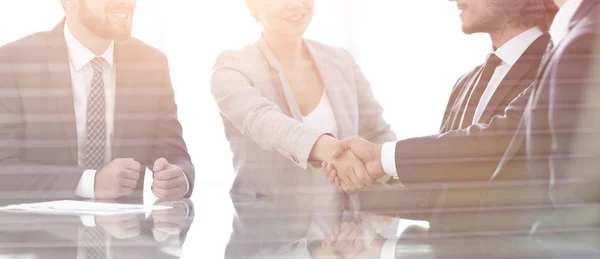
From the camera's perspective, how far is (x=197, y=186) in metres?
2.05

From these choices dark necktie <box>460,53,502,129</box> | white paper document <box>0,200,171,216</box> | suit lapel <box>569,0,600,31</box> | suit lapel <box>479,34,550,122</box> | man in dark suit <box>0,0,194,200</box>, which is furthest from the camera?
man in dark suit <box>0,0,194,200</box>

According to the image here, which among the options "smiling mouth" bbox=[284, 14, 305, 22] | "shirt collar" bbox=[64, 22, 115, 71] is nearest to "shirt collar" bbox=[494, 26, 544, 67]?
"smiling mouth" bbox=[284, 14, 305, 22]

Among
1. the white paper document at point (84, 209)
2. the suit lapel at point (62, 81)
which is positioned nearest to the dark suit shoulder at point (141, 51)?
the suit lapel at point (62, 81)

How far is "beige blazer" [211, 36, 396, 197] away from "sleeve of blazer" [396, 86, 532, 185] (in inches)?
5.1

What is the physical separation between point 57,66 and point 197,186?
50 cm

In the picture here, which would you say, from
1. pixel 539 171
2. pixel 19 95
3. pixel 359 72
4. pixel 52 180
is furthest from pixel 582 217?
pixel 19 95

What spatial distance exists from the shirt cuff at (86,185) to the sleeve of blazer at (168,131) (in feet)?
0.65

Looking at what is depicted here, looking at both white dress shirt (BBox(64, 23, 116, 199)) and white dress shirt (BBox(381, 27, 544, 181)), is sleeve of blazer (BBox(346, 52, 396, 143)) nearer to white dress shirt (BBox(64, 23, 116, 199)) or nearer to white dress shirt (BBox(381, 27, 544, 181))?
white dress shirt (BBox(381, 27, 544, 181))

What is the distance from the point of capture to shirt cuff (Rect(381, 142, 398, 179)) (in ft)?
6.37

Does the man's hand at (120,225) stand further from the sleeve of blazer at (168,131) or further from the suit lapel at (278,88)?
the suit lapel at (278,88)

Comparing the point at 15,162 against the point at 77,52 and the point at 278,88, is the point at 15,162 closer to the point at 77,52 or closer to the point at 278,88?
the point at 77,52

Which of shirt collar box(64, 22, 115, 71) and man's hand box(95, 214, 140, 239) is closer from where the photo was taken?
man's hand box(95, 214, 140, 239)

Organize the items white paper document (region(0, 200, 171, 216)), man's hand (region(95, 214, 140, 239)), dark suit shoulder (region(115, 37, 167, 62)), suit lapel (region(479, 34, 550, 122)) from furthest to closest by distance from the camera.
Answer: dark suit shoulder (region(115, 37, 167, 62)) → suit lapel (region(479, 34, 550, 122)) → white paper document (region(0, 200, 171, 216)) → man's hand (region(95, 214, 140, 239))

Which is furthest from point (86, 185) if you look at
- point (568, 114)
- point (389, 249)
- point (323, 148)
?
point (568, 114)
